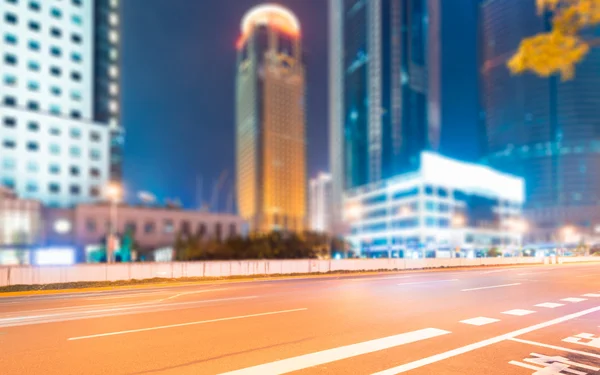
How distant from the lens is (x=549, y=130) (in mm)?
174625

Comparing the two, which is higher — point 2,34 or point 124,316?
point 2,34

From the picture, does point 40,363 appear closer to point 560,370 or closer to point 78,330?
point 78,330

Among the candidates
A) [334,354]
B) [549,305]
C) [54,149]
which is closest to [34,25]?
[54,149]

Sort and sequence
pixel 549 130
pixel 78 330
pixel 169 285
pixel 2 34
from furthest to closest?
pixel 549 130 → pixel 2 34 → pixel 169 285 → pixel 78 330

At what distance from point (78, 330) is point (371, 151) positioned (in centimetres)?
17856

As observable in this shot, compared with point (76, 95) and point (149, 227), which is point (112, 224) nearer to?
point (149, 227)

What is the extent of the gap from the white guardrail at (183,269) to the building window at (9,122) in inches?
2242

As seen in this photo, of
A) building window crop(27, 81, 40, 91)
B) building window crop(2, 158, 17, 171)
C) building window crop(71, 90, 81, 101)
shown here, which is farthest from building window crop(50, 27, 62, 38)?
building window crop(2, 158, 17, 171)

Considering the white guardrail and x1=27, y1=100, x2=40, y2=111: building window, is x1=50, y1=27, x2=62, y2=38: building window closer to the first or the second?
x1=27, y1=100, x2=40, y2=111: building window

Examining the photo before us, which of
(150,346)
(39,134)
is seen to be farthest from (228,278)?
(39,134)

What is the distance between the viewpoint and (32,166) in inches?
2670

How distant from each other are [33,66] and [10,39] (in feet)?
17.3

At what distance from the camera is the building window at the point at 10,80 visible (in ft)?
221

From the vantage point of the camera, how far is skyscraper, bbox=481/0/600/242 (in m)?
163
